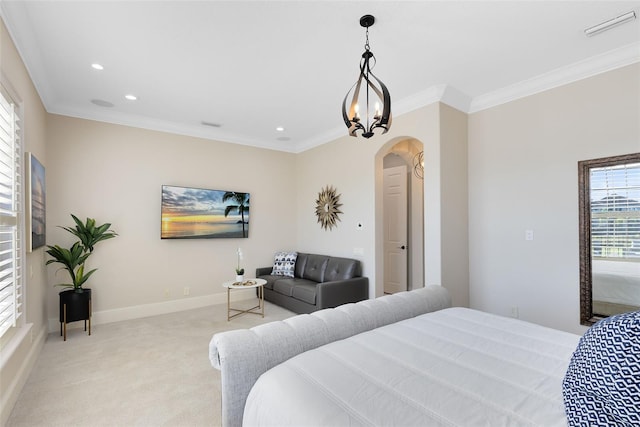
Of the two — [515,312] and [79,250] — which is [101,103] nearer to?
[79,250]

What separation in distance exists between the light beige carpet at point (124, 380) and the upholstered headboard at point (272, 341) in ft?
2.90

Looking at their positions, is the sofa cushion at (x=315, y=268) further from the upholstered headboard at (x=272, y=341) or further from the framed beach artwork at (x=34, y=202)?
the framed beach artwork at (x=34, y=202)

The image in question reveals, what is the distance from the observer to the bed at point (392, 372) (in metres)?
1.03

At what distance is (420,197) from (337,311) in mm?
3900

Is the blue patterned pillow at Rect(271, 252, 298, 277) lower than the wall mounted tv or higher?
lower

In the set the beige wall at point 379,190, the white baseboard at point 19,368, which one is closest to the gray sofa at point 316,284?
the beige wall at point 379,190

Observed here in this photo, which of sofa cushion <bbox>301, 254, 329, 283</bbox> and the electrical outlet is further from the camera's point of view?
sofa cushion <bbox>301, 254, 329, 283</bbox>

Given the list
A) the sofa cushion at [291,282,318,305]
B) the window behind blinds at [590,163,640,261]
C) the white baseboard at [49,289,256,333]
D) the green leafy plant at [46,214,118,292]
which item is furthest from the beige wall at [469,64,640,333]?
the green leafy plant at [46,214,118,292]

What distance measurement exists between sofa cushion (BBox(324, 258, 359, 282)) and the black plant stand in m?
3.08

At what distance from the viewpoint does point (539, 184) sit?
3.23 meters

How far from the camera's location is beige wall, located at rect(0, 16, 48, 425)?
2.12 metres

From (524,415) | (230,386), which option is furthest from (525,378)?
(230,386)

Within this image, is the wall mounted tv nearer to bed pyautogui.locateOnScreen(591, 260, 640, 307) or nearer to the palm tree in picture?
the palm tree in picture

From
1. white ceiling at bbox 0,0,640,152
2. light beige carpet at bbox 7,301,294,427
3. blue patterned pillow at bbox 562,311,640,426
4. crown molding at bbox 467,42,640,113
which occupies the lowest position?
light beige carpet at bbox 7,301,294,427
